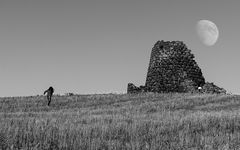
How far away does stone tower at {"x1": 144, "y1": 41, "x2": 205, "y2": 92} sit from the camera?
58.2m

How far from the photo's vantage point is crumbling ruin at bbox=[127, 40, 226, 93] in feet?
191

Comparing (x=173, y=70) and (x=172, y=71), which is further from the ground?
(x=173, y=70)

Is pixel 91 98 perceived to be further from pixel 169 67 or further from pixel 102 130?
pixel 102 130

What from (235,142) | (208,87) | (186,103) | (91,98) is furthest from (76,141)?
(208,87)

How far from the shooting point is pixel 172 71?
59344 mm

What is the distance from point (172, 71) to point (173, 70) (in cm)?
19

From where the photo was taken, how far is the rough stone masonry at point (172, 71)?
5819cm

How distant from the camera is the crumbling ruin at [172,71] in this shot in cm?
5819

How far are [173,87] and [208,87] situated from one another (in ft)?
16.7

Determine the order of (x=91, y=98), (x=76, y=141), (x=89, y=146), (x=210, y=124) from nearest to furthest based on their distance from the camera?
(x=89, y=146)
(x=76, y=141)
(x=210, y=124)
(x=91, y=98)

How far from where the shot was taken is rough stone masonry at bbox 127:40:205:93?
58.2 meters

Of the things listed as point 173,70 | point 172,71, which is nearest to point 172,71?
point 172,71

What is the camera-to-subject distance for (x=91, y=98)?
41875mm

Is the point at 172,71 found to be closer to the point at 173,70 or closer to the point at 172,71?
the point at 172,71
